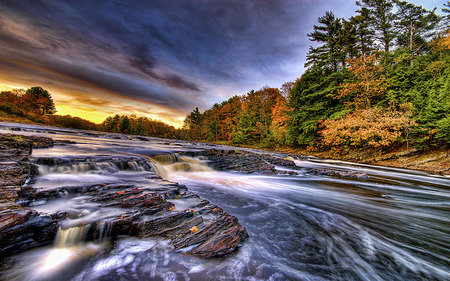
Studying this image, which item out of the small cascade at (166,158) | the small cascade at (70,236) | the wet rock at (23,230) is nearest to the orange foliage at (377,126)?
the small cascade at (166,158)

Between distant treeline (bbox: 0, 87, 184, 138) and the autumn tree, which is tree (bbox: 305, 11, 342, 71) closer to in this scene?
the autumn tree

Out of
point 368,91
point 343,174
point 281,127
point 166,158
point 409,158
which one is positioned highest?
point 368,91

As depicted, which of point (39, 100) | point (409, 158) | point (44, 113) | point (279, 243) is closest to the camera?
point (279, 243)

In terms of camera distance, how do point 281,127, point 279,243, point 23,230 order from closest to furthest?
1. point 23,230
2. point 279,243
3. point 281,127

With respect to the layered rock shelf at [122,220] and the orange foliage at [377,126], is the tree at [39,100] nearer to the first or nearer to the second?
the layered rock shelf at [122,220]

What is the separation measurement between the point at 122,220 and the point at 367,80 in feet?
63.5

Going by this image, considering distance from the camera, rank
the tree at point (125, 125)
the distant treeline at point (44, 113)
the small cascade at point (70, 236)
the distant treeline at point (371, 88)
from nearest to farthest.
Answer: the small cascade at point (70, 236), the distant treeline at point (371, 88), the distant treeline at point (44, 113), the tree at point (125, 125)

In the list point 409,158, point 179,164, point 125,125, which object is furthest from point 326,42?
point 125,125

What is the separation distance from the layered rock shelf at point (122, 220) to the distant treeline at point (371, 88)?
14692mm

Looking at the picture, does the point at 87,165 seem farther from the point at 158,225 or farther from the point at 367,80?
the point at 367,80

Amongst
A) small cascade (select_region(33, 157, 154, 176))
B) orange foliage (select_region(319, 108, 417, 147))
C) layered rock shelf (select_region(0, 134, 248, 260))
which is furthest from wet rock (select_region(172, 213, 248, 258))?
orange foliage (select_region(319, 108, 417, 147))

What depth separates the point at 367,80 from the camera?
14742 mm

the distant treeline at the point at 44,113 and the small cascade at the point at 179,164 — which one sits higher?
the distant treeline at the point at 44,113

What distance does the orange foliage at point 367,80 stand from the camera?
1441cm
